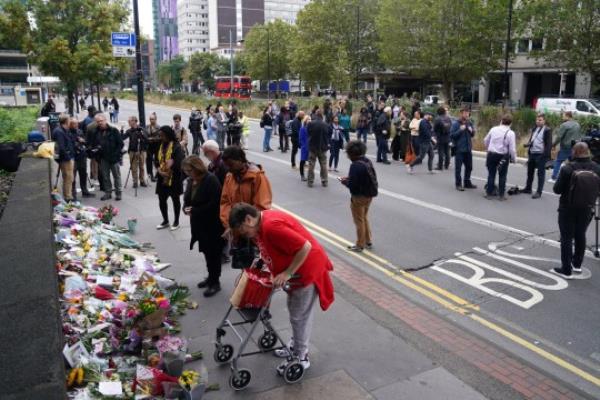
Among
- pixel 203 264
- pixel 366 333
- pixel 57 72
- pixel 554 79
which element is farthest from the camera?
pixel 554 79

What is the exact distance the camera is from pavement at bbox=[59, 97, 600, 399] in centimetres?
468

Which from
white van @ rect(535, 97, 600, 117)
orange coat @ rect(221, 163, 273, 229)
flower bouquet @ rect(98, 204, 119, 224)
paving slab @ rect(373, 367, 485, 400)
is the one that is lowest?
paving slab @ rect(373, 367, 485, 400)

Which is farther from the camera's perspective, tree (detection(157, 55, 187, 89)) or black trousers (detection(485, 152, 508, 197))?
tree (detection(157, 55, 187, 89))

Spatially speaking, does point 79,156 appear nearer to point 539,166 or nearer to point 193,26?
point 539,166

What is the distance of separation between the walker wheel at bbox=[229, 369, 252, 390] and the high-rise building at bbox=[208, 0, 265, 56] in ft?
489

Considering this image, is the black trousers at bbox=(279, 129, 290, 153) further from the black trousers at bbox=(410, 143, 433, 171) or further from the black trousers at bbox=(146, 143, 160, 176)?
the black trousers at bbox=(146, 143, 160, 176)

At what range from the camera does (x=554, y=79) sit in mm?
55906

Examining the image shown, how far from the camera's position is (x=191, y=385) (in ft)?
13.8

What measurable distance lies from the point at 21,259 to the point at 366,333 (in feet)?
11.5

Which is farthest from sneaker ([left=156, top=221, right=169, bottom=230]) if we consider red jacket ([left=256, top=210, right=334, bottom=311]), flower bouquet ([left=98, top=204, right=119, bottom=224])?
red jacket ([left=256, top=210, right=334, bottom=311])

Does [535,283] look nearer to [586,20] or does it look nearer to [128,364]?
[128,364]

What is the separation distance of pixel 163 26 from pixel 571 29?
511 feet

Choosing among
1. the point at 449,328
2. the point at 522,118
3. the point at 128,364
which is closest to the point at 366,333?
the point at 449,328

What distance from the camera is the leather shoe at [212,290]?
6.55 metres
